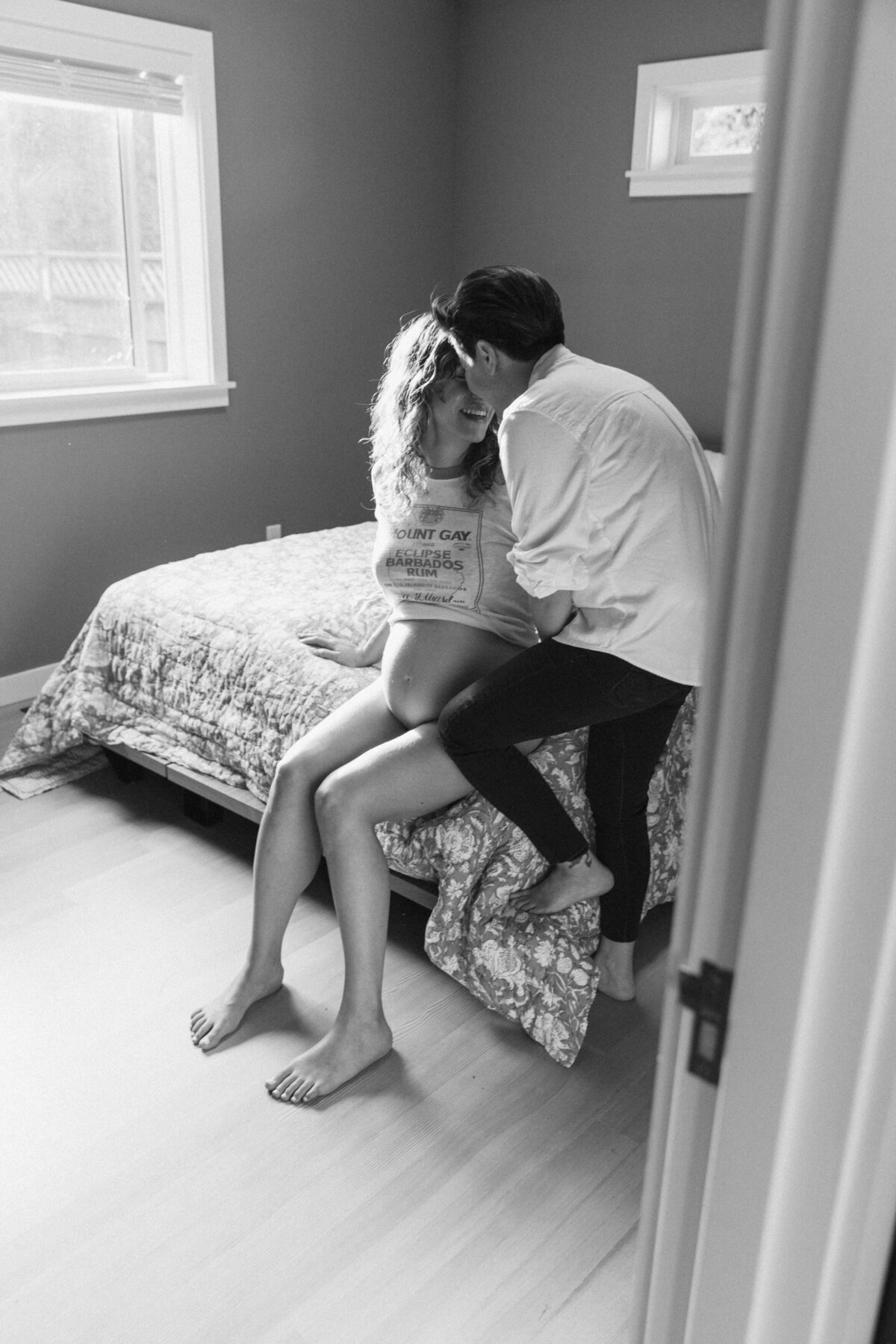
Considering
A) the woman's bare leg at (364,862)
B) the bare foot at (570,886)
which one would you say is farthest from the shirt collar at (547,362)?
the bare foot at (570,886)

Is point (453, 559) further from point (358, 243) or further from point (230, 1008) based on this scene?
point (358, 243)

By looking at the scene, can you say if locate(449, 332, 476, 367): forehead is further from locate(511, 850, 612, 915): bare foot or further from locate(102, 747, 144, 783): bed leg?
locate(102, 747, 144, 783): bed leg

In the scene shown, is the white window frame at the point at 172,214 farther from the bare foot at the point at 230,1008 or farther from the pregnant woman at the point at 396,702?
the bare foot at the point at 230,1008

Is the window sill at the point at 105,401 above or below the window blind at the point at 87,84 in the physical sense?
below

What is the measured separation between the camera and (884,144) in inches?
18.6

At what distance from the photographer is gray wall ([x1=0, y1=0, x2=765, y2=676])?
3.66 metres

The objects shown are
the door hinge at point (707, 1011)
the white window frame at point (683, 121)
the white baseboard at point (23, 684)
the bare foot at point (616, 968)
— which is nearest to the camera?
the door hinge at point (707, 1011)

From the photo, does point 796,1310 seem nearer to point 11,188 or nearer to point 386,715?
point 386,715

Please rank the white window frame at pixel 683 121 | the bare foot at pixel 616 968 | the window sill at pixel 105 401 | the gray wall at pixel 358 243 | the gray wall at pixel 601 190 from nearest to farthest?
1. the bare foot at pixel 616 968
2. the window sill at pixel 105 401
3. the gray wall at pixel 358 243
4. the white window frame at pixel 683 121
5. the gray wall at pixel 601 190

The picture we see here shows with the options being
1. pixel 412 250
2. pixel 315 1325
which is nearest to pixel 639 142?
pixel 412 250

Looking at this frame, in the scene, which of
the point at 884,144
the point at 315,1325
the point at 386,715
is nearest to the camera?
the point at 884,144

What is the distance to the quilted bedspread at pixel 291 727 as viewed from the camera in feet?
6.61

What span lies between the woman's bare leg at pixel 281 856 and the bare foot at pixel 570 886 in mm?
408

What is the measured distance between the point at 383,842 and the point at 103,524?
2.04m
